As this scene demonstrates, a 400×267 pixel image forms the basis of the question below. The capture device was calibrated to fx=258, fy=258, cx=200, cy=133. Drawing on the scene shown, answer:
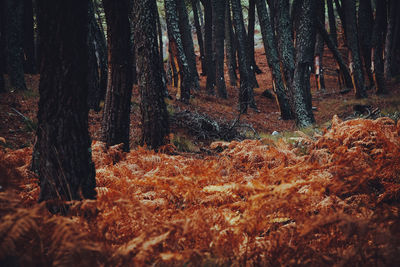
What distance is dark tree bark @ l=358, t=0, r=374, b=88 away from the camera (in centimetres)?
1520

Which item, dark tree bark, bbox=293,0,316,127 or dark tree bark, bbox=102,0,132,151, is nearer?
dark tree bark, bbox=102,0,132,151

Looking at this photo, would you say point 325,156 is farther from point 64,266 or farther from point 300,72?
point 300,72

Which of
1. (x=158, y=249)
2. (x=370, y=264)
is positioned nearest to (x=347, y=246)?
(x=370, y=264)

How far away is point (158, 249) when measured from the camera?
5.73ft

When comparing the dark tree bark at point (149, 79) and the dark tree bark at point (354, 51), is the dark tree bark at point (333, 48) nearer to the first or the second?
the dark tree bark at point (354, 51)

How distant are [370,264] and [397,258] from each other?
228 mm

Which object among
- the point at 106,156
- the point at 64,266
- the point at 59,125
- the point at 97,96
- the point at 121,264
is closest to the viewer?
the point at 64,266

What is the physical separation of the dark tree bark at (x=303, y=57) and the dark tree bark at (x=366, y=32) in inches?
336

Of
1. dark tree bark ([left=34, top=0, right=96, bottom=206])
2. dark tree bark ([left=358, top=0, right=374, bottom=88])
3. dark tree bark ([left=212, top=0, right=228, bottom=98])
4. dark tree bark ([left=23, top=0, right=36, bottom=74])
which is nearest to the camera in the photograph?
dark tree bark ([left=34, top=0, right=96, bottom=206])

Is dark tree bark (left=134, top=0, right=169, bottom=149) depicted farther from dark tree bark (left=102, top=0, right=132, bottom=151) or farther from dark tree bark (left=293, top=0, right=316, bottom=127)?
dark tree bark (left=293, top=0, right=316, bottom=127)

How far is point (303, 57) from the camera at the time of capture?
8.84 metres

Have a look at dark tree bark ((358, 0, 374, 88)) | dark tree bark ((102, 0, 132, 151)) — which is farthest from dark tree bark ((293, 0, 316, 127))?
dark tree bark ((358, 0, 374, 88))

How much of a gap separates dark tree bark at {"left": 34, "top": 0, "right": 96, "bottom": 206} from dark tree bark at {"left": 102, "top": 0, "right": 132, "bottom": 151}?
2.36 metres

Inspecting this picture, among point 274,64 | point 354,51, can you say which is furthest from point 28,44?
point 354,51
